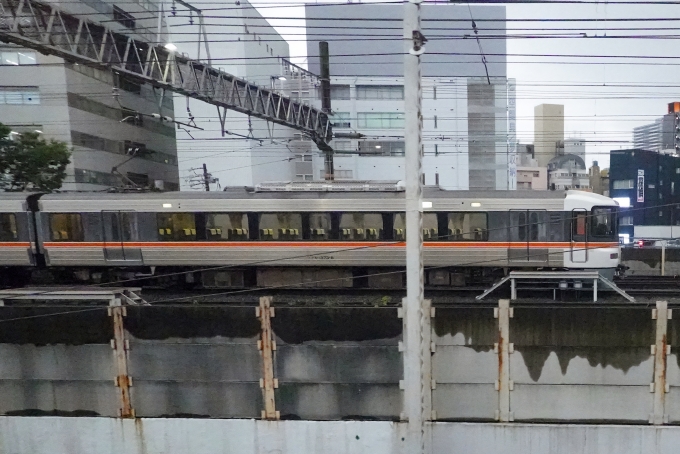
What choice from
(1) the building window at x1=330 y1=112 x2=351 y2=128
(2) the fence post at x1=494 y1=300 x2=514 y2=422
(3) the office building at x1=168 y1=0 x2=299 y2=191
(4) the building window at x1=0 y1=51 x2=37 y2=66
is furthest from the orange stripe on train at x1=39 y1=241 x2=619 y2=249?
(1) the building window at x1=330 y1=112 x2=351 y2=128

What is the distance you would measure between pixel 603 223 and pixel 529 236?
68.6 inches

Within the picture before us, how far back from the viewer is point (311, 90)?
26.2 meters

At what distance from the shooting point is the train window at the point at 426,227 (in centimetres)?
974

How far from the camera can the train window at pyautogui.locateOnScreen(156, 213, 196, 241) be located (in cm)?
1024

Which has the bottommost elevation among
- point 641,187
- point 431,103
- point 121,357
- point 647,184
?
point 121,357

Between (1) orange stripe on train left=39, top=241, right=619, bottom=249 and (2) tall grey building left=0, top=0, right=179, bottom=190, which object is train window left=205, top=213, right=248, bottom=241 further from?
(2) tall grey building left=0, top=0, right=179, bottom=190

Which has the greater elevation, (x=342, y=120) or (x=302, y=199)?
(x=342, y=120)

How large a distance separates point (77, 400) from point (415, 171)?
22.2 feet

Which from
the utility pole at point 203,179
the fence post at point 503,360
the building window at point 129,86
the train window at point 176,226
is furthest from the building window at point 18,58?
the fence post at point 503,360

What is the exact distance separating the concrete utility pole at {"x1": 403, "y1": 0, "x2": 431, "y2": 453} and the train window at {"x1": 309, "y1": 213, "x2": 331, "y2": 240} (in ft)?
17.7

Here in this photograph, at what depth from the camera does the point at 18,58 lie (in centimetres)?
1941

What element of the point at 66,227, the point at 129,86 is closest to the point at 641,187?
the point at 66,227

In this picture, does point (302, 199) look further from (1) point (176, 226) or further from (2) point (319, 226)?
(1) point (176, 226)

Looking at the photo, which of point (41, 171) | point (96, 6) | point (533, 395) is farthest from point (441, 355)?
point (96, 6)
